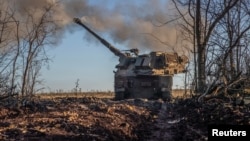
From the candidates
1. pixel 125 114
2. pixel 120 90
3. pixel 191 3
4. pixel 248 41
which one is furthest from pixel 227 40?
pixel 120 90

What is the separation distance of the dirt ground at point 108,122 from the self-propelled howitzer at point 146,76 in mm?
11411

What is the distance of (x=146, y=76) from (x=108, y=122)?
15541 mm

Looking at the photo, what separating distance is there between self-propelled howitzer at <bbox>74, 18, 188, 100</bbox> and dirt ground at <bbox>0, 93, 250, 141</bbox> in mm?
11411

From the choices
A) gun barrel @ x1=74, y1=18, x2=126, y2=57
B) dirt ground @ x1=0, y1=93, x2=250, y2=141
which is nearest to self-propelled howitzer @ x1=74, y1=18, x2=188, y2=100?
gun barrel @ x1=74, y1=18, x2=126, y2=57

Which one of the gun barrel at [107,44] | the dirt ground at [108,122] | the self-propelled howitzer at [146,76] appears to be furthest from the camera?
the gun barrel at [107,44]

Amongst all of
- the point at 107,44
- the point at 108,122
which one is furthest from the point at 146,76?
the point at 108,122

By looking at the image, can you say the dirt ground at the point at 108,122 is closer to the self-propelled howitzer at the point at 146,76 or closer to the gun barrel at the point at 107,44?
the self-propelled howitzer at the point at 146,76

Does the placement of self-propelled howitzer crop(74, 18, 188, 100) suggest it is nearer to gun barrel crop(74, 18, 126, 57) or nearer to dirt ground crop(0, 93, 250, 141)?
gun barrel crop(74, 18, 126, 57)

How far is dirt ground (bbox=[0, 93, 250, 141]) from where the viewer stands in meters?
9.88

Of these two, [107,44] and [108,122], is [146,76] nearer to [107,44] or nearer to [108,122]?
[107,44]

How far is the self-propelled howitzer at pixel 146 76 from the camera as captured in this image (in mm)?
27453

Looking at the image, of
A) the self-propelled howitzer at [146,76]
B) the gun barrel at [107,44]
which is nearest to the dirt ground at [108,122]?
the self-propelled howitzer at [146,76]

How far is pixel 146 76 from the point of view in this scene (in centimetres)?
2766

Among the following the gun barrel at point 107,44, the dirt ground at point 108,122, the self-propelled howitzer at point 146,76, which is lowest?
the dirt ground at point 108,122
